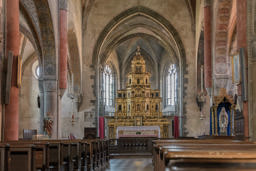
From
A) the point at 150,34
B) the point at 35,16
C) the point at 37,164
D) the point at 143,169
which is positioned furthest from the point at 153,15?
the point at 37,164

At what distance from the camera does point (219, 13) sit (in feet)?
53.8

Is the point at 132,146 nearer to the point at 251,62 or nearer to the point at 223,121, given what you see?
the point at 223,121

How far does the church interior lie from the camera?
25.4ft

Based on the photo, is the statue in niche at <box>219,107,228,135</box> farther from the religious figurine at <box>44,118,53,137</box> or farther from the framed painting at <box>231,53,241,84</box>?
the religious figurine at <box>44,118,53,137</box>

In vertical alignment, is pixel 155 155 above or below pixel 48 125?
below

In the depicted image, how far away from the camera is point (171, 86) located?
36.4 m

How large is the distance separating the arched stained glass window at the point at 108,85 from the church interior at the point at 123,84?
0.10 metres

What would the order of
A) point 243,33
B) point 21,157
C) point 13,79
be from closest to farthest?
point 21,157 < point 13,79 < point 243,33

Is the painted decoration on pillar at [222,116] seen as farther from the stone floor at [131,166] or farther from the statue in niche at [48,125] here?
the statue in niche at [48,125]

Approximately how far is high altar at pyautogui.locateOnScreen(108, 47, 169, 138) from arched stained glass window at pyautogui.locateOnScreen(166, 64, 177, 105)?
4.59 m

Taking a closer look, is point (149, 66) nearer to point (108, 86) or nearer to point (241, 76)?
point (108, 86)

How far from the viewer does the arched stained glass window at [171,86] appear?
35.7 metres

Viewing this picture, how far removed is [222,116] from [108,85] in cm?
2335

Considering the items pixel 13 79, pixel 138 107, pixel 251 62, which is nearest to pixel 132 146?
pixel 138 107
